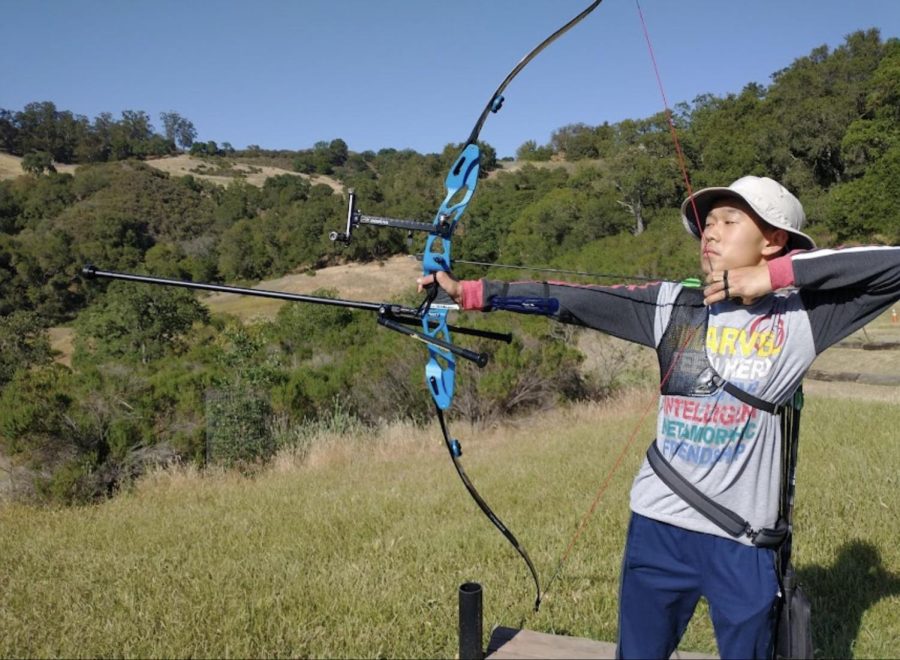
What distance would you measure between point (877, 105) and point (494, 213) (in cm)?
2793

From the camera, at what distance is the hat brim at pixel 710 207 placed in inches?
69.2

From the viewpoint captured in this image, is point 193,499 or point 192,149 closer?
point 193,499

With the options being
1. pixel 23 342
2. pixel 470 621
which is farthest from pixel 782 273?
pixel 23 342

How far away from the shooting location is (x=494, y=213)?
51375 mm

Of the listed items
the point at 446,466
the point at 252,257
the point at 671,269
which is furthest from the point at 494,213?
the point at 446,466

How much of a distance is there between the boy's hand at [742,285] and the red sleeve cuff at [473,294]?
61 cm

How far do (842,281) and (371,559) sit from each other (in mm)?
2664

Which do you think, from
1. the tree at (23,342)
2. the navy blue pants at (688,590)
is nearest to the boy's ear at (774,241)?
the navy blue pants at (688,590)

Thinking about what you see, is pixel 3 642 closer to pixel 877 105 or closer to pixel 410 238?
pixel 410 238

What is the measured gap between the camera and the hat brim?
1759 mm

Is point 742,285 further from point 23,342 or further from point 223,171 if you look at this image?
point 223,171

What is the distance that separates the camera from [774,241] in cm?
183

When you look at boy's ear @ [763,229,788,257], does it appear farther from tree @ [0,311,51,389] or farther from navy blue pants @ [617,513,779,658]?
tree @ [0,311,51,389]

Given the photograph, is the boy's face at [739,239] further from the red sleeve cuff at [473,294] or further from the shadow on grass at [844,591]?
the shadow on grass at [844,591]
